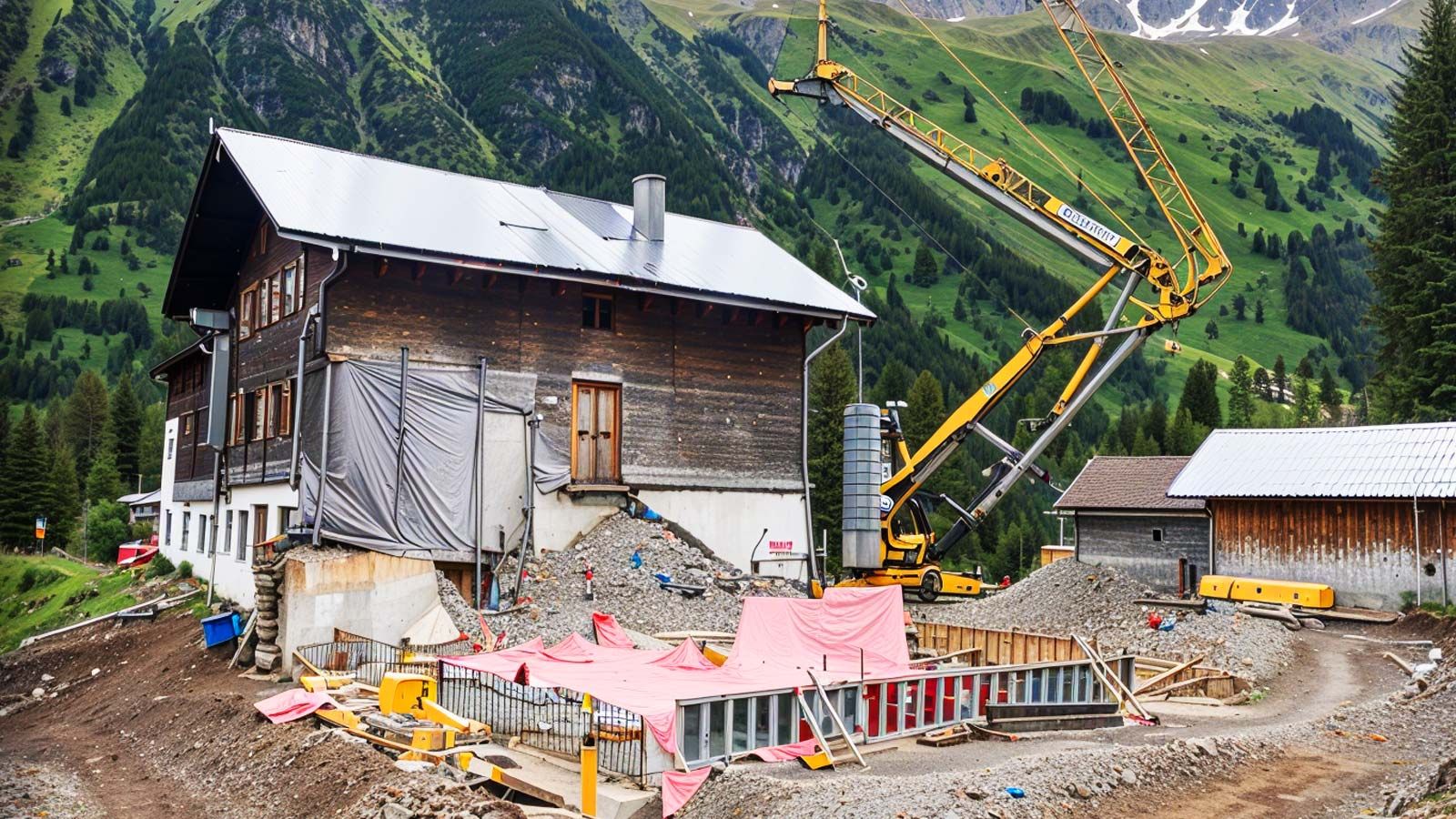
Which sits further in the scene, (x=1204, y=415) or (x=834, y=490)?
(x=1204, y=415)

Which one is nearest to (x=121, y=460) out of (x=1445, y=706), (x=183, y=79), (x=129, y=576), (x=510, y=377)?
(x=129, y=576)

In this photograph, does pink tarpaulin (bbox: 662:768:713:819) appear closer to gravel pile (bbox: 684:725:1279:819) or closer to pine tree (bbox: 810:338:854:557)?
gravel pile (bbox: 684:725:1279:819)

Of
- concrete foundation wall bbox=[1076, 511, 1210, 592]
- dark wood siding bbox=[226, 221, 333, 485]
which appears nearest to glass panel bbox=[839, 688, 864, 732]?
dark wood siding bbox=[226, 221, 333, 485]

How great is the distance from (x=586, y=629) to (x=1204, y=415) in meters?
102

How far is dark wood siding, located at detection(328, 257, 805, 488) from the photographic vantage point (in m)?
29.0

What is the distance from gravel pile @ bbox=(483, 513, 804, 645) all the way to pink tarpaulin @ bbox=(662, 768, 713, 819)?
10.3 m

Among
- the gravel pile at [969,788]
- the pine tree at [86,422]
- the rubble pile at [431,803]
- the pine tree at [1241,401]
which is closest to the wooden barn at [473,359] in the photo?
the rubble pile at [431,803]

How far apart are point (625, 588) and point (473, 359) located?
704 cm

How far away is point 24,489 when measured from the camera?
60312mm

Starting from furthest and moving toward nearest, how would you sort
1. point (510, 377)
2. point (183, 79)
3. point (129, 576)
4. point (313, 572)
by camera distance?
point (183, 79)
point (129, 576)
point (510, 377)
point (313, 572)

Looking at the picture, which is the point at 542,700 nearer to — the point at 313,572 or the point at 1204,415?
the point at 313,572

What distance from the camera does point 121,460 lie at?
89625 millimetres

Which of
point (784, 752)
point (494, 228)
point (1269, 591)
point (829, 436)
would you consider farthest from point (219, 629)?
point (829, 436)

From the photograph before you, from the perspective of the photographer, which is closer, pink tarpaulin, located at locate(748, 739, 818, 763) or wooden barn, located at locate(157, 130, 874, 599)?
pink tarpaulin, located at locate(748, 739, 818, 763)
